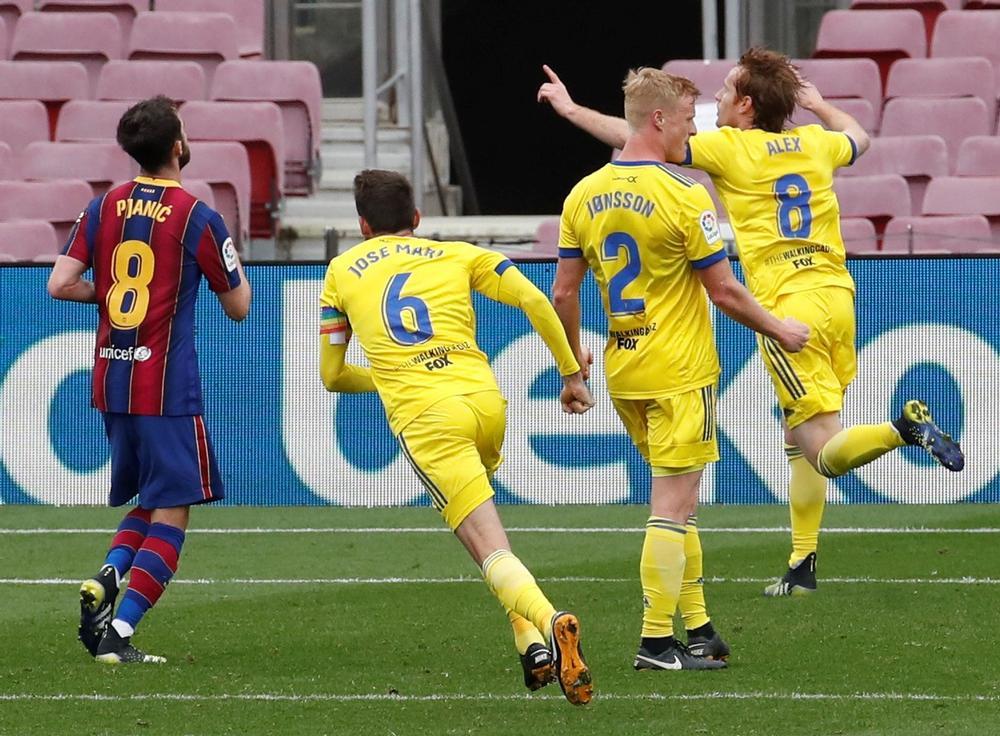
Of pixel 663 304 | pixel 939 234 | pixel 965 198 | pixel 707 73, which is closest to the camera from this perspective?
pixel 663 304

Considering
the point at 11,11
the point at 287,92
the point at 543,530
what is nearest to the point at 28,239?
the point at 287,92

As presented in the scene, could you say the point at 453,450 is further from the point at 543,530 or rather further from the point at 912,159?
the point at 912,159

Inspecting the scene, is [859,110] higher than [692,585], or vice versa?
[859,110]

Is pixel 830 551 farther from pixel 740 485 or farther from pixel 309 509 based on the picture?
pixel 309 509

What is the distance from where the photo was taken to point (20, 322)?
36.2ft

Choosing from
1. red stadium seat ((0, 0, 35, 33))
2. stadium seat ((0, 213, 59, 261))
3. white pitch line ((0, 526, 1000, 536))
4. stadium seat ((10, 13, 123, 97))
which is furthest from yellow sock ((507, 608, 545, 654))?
red stadium seat ((0, 0, 35, 33))

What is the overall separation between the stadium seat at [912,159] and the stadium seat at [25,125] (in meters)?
6.23

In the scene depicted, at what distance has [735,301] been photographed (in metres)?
5.90

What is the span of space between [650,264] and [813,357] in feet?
4.67

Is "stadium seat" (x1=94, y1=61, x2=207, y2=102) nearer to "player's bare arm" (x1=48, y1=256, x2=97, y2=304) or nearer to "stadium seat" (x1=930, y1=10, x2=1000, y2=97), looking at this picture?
"stadium seat" (x1=930, y1=10, x2=1000, y2=97)

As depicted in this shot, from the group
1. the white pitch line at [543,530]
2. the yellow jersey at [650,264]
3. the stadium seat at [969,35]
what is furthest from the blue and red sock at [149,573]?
the stadium seat at [969,35]

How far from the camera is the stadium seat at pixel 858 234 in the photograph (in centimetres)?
1261

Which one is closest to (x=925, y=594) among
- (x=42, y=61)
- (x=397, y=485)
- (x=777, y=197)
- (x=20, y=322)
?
(x=777, y=197)

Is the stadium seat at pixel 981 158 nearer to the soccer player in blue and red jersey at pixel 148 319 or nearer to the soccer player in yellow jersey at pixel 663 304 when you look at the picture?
the soccer player in yellow jersey at pixel 663 304
